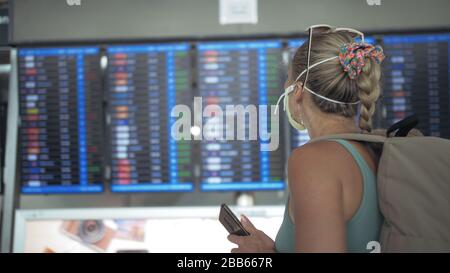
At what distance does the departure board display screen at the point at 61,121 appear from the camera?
6.67 feet

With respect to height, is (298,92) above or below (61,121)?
above

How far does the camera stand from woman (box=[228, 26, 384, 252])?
928 millimetres

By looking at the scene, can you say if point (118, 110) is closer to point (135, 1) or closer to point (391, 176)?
point (135, 1)

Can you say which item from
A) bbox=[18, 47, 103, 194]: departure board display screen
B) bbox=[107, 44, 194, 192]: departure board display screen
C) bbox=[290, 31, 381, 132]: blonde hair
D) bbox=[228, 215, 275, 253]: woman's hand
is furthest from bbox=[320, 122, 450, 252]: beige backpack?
bbox=[18, 47, 103, 194]: departure board display screen

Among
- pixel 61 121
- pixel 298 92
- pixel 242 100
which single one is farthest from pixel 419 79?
pixel 61 121

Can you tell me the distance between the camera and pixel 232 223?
130 cm

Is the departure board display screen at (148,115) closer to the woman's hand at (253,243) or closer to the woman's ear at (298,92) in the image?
the woman's hand at (253,243)

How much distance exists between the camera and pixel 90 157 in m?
2.03

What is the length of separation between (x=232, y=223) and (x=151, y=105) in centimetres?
89

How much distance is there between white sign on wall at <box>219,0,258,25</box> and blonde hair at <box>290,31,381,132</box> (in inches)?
37.1

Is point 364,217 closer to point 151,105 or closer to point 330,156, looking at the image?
point 330,156

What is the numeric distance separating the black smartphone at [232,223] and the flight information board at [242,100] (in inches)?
26.9

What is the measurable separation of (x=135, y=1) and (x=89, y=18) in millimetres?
210

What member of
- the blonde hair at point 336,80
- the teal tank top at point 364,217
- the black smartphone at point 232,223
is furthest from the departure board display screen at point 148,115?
the teal tank top at point 364,217
